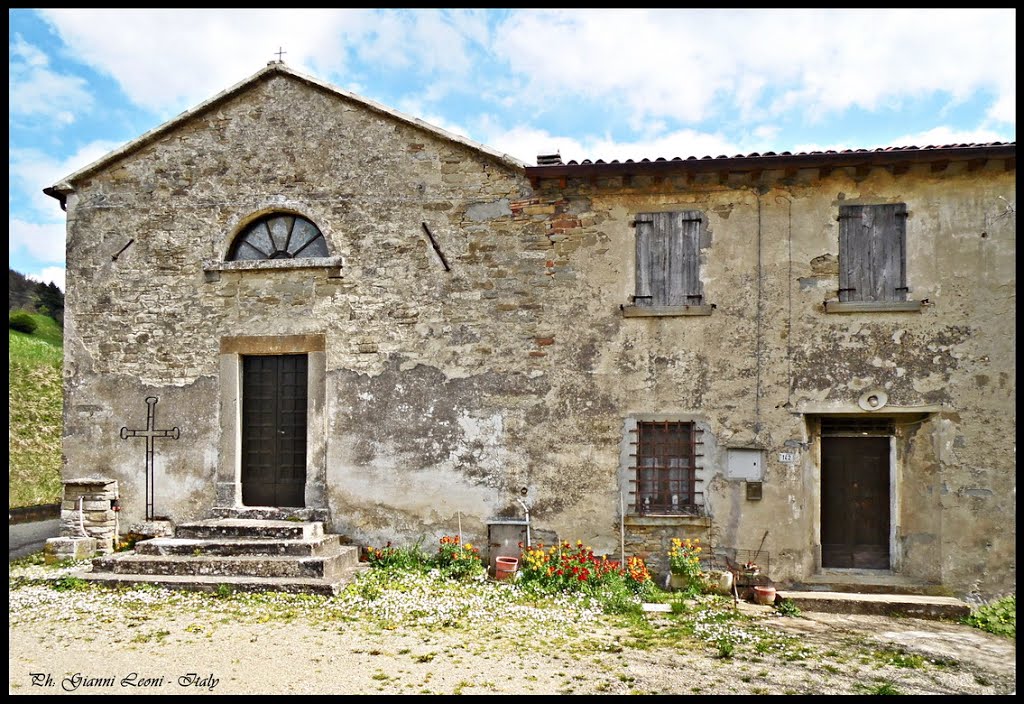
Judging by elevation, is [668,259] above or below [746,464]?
above

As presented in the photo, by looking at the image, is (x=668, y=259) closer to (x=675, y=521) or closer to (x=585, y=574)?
(x=675, y=521)

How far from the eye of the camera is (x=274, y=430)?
380 inches

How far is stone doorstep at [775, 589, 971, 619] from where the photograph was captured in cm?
768

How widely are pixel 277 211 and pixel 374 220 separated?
4.90 feet

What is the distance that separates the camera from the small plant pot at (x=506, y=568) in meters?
8.41

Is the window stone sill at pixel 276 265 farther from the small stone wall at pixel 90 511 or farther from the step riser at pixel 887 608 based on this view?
the step riser at pixel 887 608

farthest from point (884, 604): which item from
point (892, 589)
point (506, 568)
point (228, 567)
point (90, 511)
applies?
point (90, 511)

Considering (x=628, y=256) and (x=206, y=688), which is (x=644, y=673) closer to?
(x=206, y=688)

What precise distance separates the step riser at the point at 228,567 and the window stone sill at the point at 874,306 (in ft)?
22.9

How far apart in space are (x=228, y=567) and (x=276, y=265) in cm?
409

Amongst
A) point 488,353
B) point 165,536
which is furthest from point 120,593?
point 488,353

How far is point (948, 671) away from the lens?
5.88 metres

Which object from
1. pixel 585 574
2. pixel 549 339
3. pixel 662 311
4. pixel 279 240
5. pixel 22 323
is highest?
pixel 22 323

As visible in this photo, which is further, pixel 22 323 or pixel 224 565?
pixel 22 323
